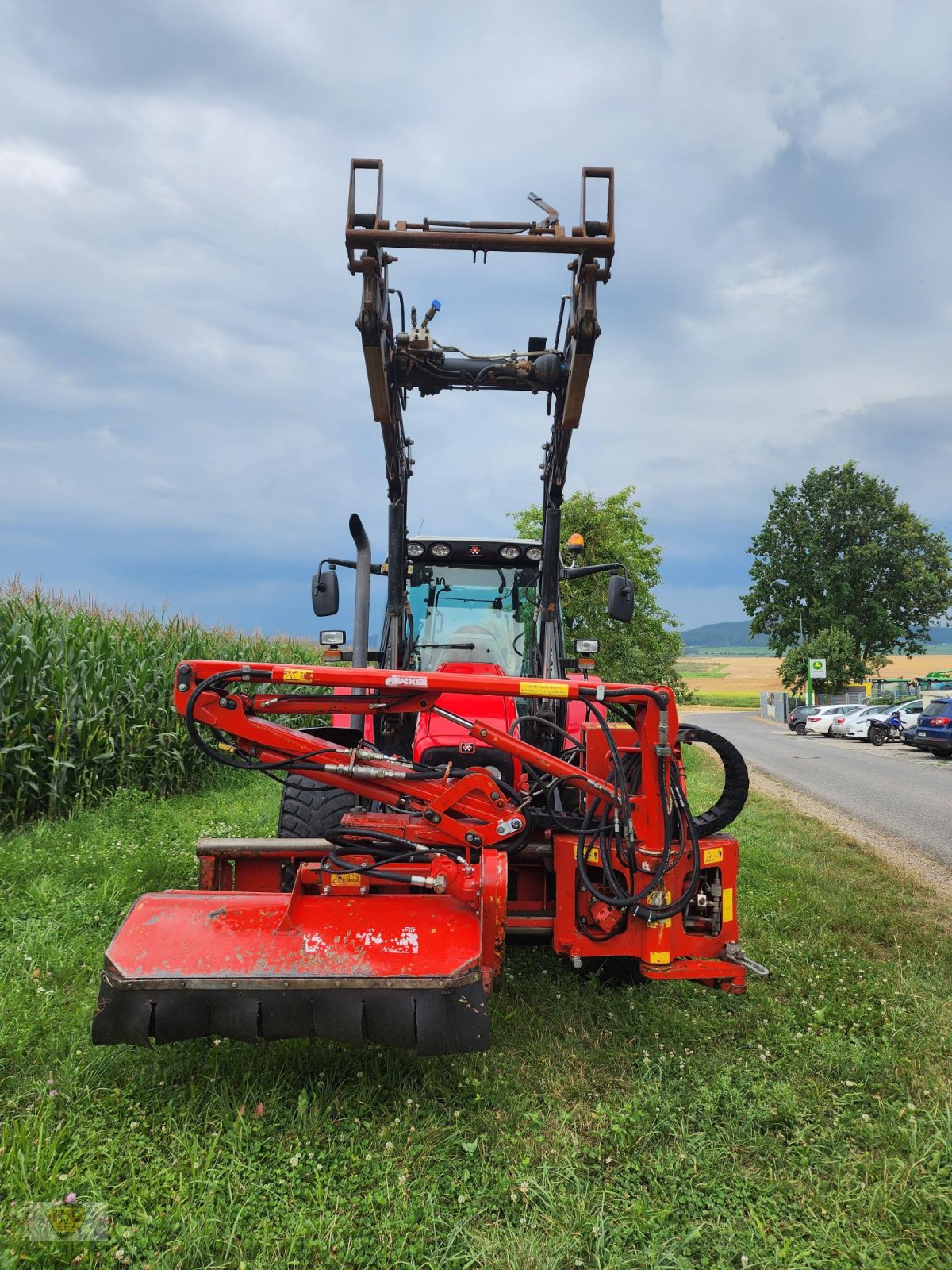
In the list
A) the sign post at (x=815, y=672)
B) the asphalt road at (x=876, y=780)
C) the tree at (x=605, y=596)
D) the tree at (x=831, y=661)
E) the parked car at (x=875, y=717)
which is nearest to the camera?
the asphalt road at (x=876, y=780)

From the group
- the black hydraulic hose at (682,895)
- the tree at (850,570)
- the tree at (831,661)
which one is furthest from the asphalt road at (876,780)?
the tree at (850,570)

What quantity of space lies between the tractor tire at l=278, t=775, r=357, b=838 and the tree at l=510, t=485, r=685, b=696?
13.7m

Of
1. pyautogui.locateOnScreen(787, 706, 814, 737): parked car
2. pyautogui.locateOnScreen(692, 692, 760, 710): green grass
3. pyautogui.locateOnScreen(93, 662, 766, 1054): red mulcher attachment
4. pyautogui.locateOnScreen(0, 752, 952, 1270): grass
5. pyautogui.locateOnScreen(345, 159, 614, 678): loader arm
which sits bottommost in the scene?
pyautogui.locateOnScreen(692, 692, 760, 710): green grass

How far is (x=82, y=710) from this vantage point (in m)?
7.98

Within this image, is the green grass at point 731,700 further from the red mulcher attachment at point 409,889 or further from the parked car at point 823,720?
the red mulcher attachment at point 409,889

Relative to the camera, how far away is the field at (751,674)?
249 ft

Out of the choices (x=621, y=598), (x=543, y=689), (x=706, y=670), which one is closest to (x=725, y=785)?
(x=543, y=689)

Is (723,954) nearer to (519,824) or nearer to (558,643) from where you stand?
(519,824)

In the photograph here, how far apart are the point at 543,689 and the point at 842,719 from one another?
30.3 m

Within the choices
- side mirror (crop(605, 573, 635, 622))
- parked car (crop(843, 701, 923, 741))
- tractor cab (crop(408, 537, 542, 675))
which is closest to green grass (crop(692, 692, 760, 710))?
parked car (crop(843, 701, 923, 741))

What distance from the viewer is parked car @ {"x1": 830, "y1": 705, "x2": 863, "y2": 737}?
30.1m

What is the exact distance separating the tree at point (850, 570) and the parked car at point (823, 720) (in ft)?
45.5

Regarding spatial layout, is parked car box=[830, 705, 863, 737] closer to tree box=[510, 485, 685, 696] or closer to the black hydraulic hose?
tree box=[510, 485, 685, 696]

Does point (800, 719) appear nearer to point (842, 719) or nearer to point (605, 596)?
point (842, 719)
